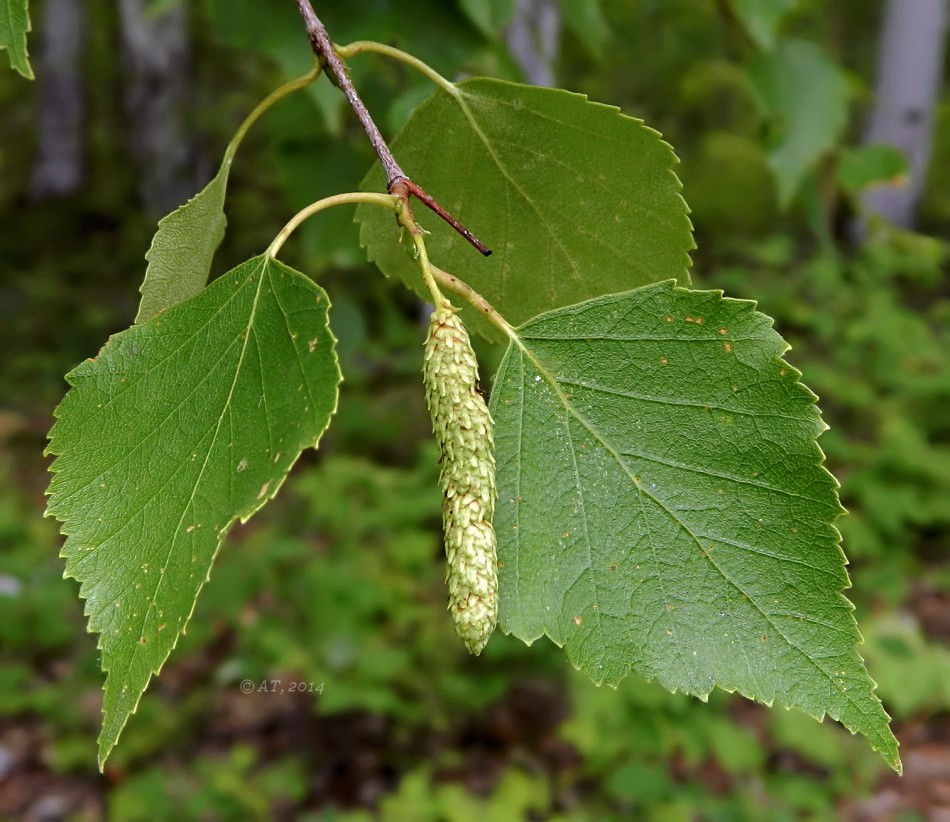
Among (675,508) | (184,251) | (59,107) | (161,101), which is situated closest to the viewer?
(675,508)

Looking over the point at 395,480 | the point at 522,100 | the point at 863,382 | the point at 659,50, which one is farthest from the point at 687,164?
the point at 522,100

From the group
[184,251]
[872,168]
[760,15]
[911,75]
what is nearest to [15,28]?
[184,251]

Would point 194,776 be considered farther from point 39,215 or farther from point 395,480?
point 39,215

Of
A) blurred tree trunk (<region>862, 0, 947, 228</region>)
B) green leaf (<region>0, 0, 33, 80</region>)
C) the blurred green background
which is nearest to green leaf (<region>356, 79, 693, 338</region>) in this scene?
green leaf (<region>0, 0, 33, 80</region>)

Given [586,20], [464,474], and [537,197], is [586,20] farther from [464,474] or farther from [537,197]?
[464,474]

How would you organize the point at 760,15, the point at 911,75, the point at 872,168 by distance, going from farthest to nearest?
1. the point at 911,75
2. the point at 872,168
3. the point at 760,15

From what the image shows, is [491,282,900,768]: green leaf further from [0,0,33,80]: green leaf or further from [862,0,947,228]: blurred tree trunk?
[862,0,947,228]: blurred tree trunk

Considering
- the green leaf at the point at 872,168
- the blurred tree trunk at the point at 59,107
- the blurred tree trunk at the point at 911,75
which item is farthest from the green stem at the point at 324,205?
the blurred tree trunk at the point at 59,107
